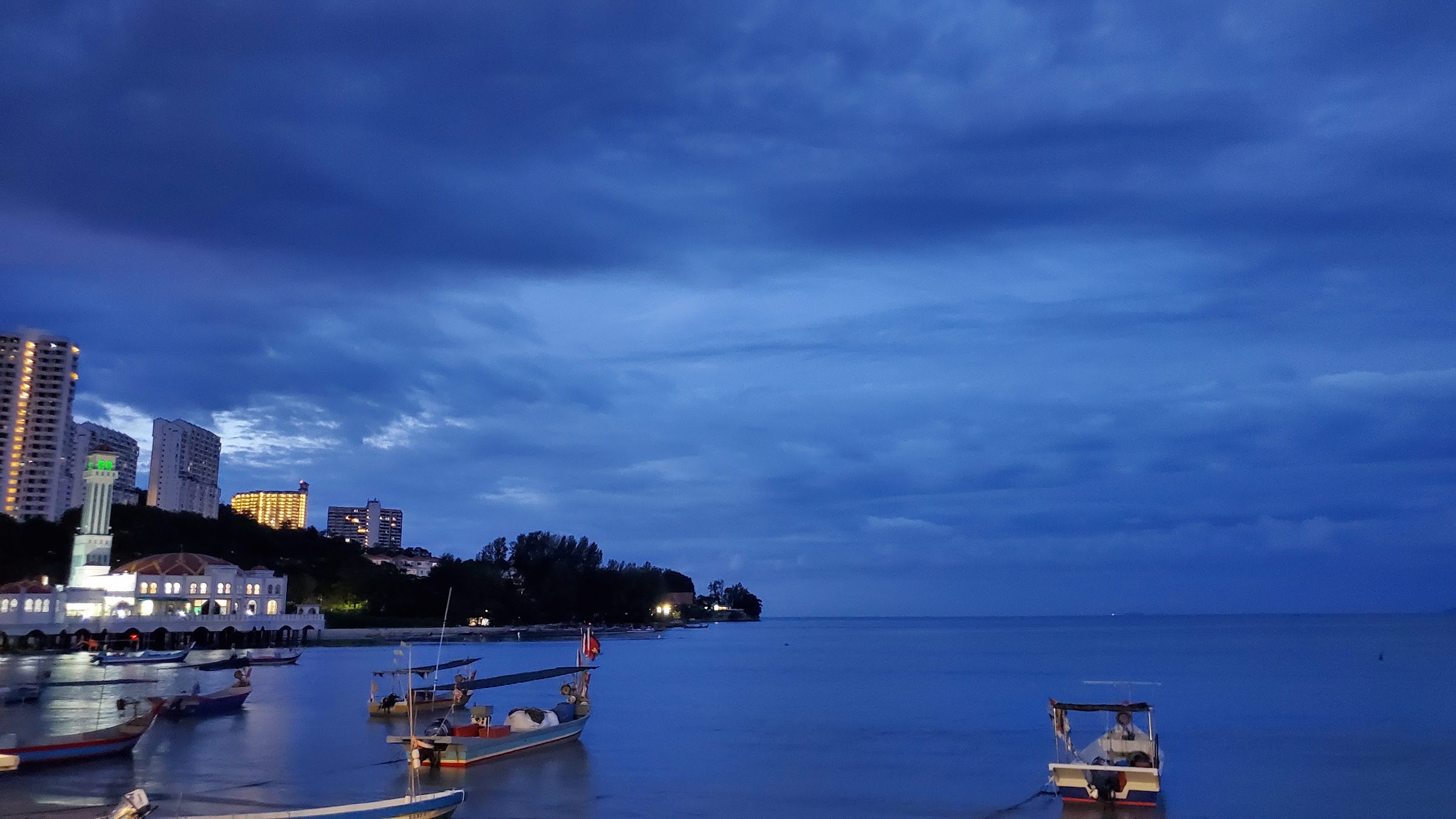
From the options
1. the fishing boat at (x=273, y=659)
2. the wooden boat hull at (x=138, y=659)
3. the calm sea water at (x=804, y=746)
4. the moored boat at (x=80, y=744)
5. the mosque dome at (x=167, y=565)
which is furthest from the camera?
the mosque dome at (x=167, y=565)

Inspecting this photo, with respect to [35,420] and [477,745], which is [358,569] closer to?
[35,420]

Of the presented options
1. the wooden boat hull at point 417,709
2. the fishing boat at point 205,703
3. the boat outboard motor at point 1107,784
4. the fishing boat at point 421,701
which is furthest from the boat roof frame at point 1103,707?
the fishing boat at point 205,703

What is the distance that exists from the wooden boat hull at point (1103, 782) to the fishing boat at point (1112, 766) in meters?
0.01

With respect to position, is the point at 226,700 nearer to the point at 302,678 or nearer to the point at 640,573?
the point at 302,678

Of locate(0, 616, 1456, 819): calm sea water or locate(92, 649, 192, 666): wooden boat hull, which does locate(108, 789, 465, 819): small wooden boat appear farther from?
locate(92, 649, 192, 666): wooden boat hull

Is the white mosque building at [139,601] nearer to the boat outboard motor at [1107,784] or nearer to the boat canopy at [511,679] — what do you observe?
the boat canopy at [511,679]

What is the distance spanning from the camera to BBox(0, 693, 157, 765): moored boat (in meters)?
25.4

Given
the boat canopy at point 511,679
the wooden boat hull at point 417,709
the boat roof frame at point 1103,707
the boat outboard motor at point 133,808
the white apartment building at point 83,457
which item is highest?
the white apartment building at point 83,457

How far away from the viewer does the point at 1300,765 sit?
3250cm

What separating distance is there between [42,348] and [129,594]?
337 ft

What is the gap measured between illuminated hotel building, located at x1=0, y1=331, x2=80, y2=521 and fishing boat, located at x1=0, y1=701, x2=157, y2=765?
15909 cm

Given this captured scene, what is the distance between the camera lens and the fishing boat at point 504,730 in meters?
26.5

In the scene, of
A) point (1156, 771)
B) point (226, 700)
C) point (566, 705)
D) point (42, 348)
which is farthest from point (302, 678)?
point (42, 348)

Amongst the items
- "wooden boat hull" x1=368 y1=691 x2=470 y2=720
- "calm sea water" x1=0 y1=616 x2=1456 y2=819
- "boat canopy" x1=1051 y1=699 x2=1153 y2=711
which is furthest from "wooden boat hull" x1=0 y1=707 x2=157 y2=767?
"boat canopy" x1=1051 y1=699 x2=1153 y2=711
